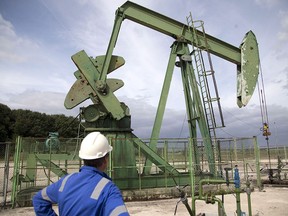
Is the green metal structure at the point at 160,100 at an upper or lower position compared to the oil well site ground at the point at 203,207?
upper

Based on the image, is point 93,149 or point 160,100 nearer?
point 93,149

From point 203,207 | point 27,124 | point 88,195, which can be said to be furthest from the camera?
point 27,124

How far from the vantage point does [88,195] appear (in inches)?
49.8

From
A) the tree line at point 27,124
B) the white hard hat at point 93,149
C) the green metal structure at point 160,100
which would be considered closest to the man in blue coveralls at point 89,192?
the white hard hat at point 93,149

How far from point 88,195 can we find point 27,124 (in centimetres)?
3929

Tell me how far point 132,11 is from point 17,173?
5.81 m

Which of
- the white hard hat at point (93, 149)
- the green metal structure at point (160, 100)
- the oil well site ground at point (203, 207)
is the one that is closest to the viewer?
the white hard hat at point (93, 149)

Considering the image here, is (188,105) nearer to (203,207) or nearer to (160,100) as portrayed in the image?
(160,100)

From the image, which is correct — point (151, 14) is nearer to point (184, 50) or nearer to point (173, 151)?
point (184, 50)

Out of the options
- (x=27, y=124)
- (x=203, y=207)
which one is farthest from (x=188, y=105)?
(x=27, y=124)

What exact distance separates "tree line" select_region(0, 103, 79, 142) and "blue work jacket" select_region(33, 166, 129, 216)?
3309 cm

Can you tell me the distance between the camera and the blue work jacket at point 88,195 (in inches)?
48.2

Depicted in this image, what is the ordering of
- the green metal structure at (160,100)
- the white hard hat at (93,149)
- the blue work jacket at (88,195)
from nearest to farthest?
the blue work jacket at (88,195)
the white hard hat at (93,149)
the green metal structure at (160,100)

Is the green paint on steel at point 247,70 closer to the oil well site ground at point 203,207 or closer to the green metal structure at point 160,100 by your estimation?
the green metal structure at point 160,100
